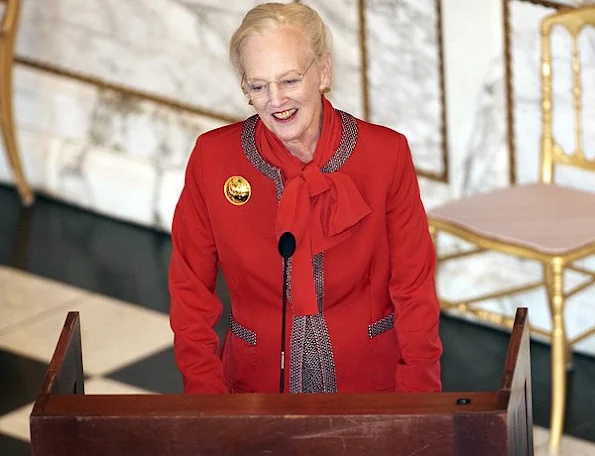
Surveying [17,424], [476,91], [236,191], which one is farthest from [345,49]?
[236,191]

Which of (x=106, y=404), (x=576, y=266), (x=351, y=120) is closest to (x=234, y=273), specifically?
(x=351, y=120)

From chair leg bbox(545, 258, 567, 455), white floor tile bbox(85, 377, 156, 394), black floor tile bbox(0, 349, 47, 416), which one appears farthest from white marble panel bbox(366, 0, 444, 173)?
black floor tile bbox(0, 349, 47, 416)

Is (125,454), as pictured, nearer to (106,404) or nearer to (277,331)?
(106,404)

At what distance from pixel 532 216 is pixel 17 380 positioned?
1725 mm

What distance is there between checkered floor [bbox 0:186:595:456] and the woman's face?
189cm

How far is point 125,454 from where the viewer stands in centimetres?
194

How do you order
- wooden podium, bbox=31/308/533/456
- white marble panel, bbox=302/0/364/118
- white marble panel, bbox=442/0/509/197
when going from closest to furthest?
wooden podium, bbox=31/308/533/456
white marble panel, bbox=442/0/509/197
white marble panel, bbox=302/0/364/118

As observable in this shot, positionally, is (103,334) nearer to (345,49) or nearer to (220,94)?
(220,94)

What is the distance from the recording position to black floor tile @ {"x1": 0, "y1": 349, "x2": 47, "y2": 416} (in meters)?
4.28

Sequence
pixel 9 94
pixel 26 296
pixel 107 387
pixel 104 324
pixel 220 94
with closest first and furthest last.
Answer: pixel 107 387, pixel 104 324, pixel 26 296, pixel 220 94, pixel 9 94

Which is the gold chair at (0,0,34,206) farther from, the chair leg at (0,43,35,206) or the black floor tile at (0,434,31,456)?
the black floor tile at (0,434,31,456)

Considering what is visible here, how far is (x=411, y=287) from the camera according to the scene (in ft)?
7.97

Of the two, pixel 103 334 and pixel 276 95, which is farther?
pixel 103 334

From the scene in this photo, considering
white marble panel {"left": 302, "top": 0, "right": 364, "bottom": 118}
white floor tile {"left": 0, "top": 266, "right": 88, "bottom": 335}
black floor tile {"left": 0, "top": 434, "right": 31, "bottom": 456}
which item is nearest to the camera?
black floor tile {"left": 0, "top": 434, "right": 31, "bottom": 456}
